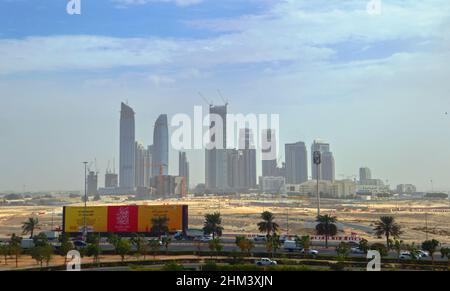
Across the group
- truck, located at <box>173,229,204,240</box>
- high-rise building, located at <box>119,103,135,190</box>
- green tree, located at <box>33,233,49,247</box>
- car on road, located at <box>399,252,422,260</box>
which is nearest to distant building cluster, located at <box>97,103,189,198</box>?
high-rise building, located at <box>119,103,135,190</box>

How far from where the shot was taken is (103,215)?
24266mm

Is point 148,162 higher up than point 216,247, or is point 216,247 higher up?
point 148,162

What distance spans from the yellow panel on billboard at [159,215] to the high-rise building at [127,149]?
10605 cm

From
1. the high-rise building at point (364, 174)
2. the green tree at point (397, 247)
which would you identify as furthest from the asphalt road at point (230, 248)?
the high-rise building at point (364, 174)

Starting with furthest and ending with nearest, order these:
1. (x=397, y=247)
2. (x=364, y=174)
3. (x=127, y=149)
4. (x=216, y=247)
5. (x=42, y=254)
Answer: (x=364, y=174), (x=127, y=149), (x=216, y=247), (x=397, y=247), (x=42, y=254)

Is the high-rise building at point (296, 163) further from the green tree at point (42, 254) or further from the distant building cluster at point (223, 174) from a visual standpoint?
the green tree at point (42, 254)

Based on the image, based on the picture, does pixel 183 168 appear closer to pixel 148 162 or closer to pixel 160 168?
pixel 160 168

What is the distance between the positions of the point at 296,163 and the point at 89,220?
85712mm

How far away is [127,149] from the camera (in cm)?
14125

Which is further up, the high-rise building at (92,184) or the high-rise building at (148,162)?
the high-rise building at (148,162)

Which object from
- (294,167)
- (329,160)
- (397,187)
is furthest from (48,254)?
(397,187)

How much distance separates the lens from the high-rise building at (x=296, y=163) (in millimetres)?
98062

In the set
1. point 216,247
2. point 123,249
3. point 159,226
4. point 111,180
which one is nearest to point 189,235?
point 159,226
